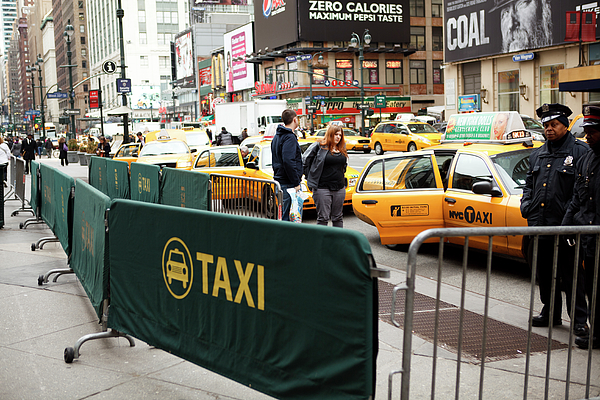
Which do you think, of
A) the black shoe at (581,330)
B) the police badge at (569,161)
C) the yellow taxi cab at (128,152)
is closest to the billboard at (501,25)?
the yellow taxi cab at (128,152)

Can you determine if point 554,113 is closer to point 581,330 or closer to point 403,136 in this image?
point 581,330

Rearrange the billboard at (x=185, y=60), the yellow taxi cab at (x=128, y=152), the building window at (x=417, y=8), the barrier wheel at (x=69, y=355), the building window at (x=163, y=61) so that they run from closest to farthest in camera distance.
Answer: the barrier wheel at (x=69, y=355) → the yellow taxi cab at (x=128, y=152) → the building window at (x=417, y=8) → the billboard at (x=185, y=60) → the building window at (x=163, y=61)

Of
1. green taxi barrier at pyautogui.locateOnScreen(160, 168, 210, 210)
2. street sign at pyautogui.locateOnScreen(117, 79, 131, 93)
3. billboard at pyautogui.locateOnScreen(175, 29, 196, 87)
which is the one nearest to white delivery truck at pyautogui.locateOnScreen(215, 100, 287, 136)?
street sign at pyautogui.locateOnScreen(117, 79, 131, 93)

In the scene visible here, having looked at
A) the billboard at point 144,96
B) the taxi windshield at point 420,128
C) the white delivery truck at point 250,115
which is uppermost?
the billboard at point 144,96

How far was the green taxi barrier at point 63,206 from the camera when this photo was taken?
7766 millimetres

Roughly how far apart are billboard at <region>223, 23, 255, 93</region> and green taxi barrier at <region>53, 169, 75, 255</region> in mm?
79810

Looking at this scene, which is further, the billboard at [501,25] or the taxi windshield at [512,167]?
the billboard at [501,25]

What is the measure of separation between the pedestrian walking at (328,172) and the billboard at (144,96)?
501ft

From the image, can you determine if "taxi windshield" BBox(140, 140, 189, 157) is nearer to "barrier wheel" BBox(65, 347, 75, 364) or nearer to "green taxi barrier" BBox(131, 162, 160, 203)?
"green taxi barrier" BBox(131, 162, 160, 203)

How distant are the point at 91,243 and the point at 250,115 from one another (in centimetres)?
4145

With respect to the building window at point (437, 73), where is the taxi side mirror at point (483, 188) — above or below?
below

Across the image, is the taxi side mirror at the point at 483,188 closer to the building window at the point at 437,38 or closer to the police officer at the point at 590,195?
the police officer at the point at 590,195

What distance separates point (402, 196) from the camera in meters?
8.95

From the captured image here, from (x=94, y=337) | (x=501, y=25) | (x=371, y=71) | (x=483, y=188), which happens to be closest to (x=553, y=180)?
(x=483, y=188)
